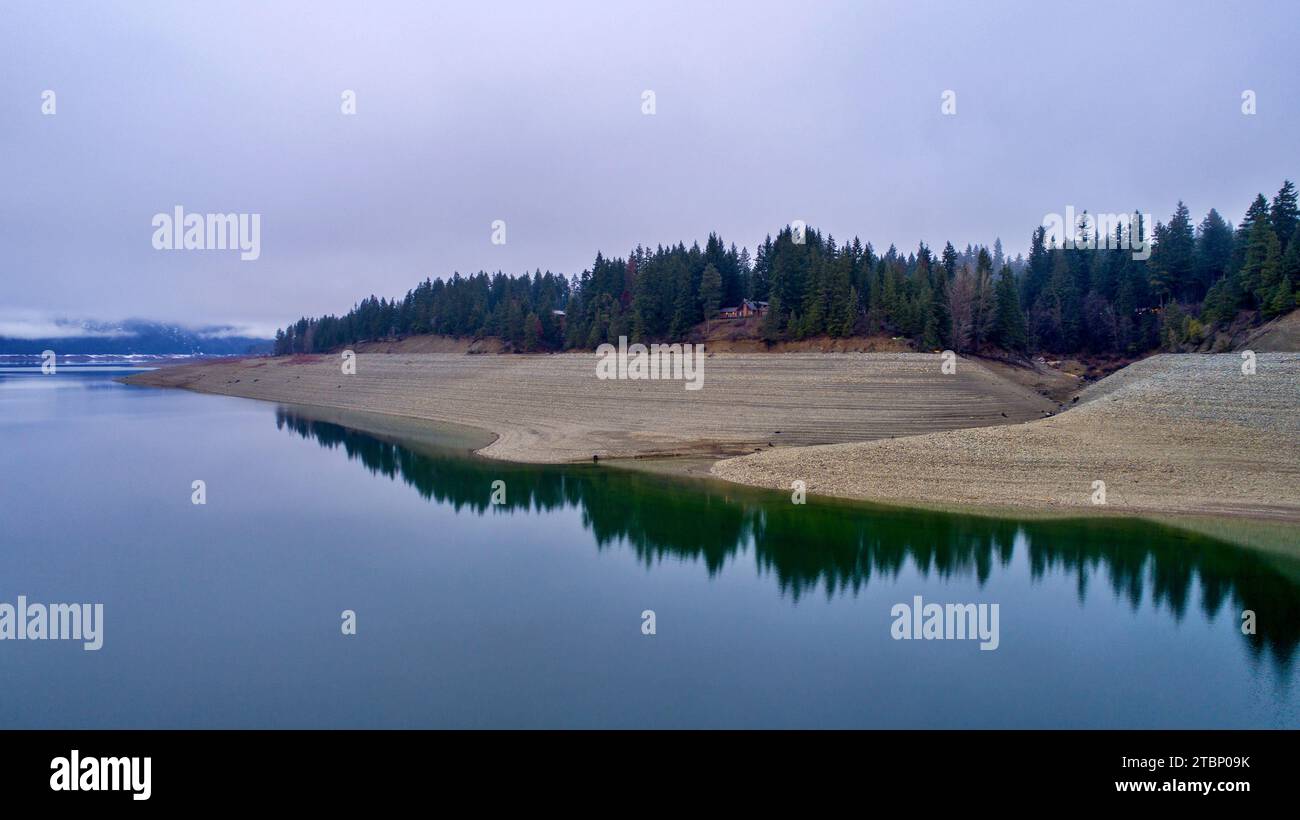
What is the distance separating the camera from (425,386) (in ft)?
193

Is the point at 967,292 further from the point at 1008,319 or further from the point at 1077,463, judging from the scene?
the point at 1077,463

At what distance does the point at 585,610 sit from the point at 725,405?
24865mm

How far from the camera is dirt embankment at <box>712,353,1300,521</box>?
2239 centimetres

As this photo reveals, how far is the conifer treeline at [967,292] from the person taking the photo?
41.7m

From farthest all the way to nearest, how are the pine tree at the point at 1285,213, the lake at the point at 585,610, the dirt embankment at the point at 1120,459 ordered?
the pine tree at the point at 1285,213
the dirt embankment at the point at 1120,459
the lake at the point at 585,610

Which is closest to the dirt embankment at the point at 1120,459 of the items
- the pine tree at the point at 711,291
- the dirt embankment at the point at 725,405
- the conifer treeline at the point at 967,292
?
the dirt embankment at the point at 725,405

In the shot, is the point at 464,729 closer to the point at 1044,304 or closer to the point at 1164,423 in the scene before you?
the point at 1164,423

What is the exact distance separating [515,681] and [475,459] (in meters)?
23.2

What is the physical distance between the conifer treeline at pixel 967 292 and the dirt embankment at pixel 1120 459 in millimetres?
14574

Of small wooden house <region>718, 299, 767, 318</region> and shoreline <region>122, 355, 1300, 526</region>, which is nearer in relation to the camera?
shoreline <region>122, 355, 1300, 526</region>

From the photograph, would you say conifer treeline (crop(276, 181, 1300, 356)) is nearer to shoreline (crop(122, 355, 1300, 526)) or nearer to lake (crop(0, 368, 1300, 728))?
shoreline (crop(122, 355, 1300, 526))

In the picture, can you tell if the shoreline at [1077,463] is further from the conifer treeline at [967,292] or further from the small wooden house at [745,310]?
the small wooden house at [745,310]

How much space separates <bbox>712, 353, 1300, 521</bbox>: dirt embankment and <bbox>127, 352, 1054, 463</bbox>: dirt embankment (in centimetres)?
536

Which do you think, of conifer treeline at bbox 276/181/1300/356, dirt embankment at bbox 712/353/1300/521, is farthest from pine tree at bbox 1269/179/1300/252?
dirt embankment at bbox 712/353/1300/521
